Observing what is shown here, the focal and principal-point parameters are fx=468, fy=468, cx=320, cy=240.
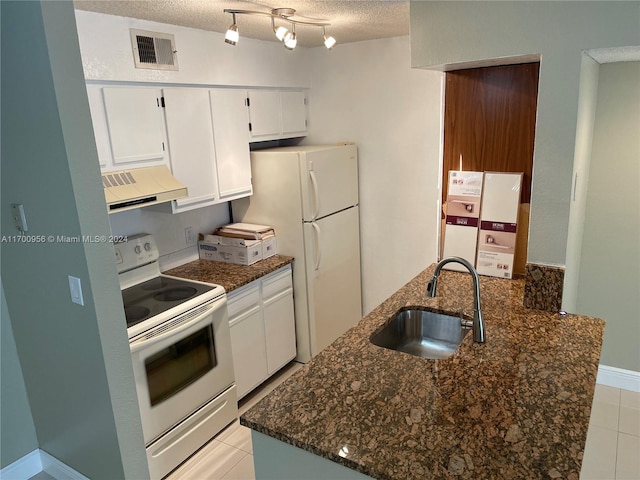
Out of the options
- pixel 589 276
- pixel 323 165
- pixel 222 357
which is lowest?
pixel 222 357

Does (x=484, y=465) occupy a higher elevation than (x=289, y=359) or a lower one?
higher

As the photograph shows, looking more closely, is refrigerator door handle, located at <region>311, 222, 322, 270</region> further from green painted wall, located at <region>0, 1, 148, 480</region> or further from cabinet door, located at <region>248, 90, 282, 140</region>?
green painted wall, located at <region>0, 1, 148, 480</region>

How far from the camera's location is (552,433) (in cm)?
132

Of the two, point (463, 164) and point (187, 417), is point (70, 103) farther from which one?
point (463, 164)

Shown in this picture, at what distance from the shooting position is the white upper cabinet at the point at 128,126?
2338 millimetres

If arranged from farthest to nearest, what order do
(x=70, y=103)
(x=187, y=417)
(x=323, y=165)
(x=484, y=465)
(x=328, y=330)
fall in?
(x=328, y=330) → (x=323, y=165) → (x=187, y=417) → (x=70, y=103) → (x=484, y=465)

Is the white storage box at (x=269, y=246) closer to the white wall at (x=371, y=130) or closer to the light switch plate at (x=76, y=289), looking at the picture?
the white wall at (x=371, y=130)

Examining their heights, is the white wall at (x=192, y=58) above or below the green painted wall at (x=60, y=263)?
above

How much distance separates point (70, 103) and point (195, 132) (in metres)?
1.12

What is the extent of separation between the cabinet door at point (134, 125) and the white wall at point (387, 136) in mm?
1526

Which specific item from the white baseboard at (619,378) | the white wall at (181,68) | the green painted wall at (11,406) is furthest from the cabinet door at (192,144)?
the white baseboard at (619,378)

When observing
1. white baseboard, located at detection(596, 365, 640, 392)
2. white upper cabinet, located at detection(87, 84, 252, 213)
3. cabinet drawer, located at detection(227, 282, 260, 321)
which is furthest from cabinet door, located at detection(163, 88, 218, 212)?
white baseboard, located at detection(596, 365, 640, 392)

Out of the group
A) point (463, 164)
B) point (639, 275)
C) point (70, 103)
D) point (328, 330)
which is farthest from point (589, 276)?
point (70, 103)

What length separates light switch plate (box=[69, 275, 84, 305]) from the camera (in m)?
1.93
